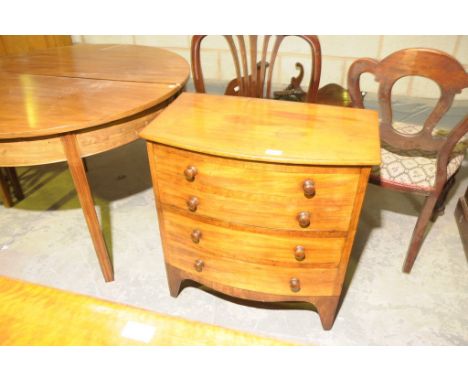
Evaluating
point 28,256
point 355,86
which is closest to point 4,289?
point 28,256

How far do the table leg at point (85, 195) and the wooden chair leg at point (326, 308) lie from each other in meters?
1.01

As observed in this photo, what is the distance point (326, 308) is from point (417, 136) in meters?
0.85

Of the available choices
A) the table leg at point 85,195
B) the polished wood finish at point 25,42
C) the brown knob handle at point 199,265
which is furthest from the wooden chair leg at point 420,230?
the polished wood finish at point 25,42

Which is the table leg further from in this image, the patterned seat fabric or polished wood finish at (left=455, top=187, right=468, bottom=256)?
polished wood finish at (left=455, top=187, right=468, bottom=256)

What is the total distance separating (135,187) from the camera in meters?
2.50

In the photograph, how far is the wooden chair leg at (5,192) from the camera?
217 centimetres

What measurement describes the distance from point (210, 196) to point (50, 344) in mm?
642

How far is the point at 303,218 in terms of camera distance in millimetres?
1170

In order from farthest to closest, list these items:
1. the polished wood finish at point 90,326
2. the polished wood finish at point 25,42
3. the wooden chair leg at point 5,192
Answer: the polished wood finish at point 25,42 < the wooden chair leg at point 5,192 < the polished wood finish at point 90,326

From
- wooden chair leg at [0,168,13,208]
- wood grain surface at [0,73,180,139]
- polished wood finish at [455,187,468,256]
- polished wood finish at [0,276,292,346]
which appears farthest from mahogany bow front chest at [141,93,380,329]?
wooden chair leg at [0,168,13,208]

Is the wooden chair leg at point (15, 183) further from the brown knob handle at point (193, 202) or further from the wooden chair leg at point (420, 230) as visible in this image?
the wooden chair leg at point (420, 230)

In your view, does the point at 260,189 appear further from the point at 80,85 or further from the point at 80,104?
the point at 80,85

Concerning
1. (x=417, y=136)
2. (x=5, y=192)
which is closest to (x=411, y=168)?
(x=417, y=136)
